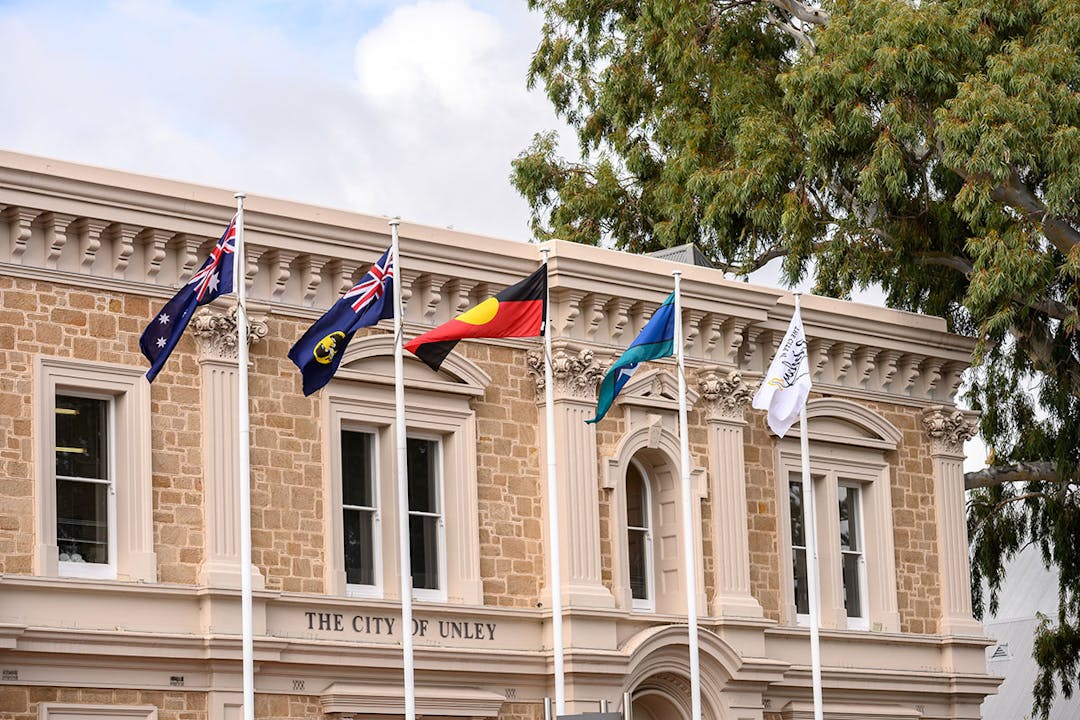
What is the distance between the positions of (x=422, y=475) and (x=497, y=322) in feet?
11.8

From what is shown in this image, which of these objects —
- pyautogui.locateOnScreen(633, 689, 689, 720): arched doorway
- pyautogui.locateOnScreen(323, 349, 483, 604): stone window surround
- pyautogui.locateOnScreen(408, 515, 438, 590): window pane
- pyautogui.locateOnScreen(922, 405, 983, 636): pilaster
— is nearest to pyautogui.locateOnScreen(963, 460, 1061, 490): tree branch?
pyautogui.locateOnScreen(922, 405, 983, 636): pilaster

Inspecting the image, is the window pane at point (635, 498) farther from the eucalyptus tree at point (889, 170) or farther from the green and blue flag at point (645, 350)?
the eucalyptus tree at point (889, 170)

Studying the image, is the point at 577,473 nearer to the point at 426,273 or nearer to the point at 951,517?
the point at 426,273

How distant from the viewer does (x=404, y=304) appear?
25.7 m

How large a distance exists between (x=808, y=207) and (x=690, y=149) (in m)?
3.17

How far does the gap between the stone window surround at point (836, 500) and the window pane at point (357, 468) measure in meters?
6.61

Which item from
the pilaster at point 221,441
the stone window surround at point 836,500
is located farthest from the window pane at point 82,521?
the stone window surround at point 836,500

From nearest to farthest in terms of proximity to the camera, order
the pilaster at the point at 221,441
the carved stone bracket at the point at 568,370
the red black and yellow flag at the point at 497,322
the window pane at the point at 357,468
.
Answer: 1. the red black and yellow flag at the point at 497,322
2. the pilaster at the point at 221,441
3. the window pane at the point at 357,468
4. the carved stone bracket at the point at 568,370

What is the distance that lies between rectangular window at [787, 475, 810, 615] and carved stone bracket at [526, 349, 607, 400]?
416cm

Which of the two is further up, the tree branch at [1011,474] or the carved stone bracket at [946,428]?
the tree branch at [1011,474]

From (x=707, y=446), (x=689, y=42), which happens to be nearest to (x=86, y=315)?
(x=707, y=446)

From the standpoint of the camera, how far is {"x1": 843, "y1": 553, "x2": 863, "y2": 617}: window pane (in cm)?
3039

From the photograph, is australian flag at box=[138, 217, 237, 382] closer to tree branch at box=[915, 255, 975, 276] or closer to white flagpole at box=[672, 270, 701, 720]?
white flagpole at box=[672, 270, 701, 720]

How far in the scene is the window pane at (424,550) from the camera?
25.6 metres
